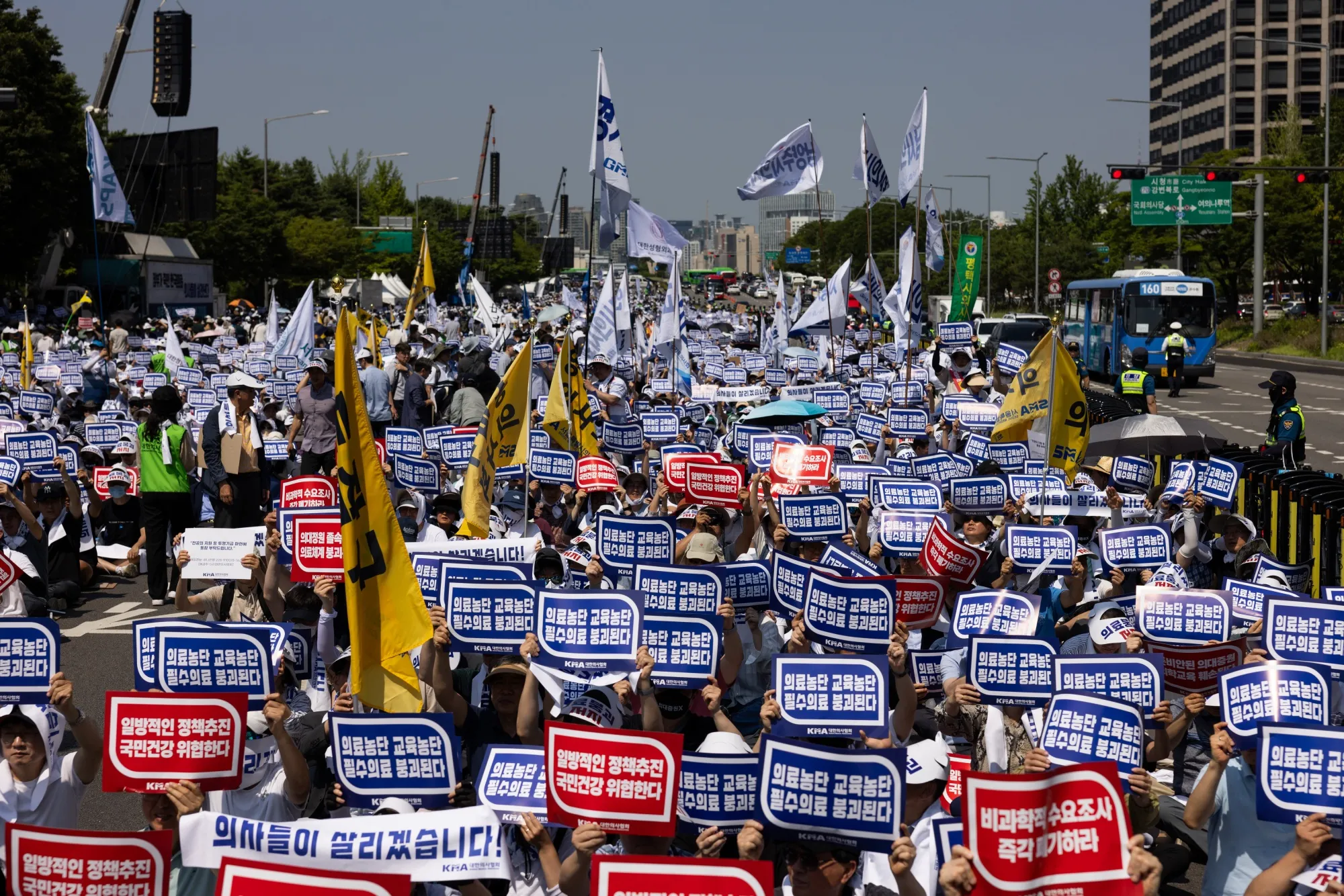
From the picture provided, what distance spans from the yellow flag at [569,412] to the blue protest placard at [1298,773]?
25.5ft

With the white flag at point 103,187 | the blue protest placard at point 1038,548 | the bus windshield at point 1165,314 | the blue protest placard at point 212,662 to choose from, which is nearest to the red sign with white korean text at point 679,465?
the blue protest placard at point 1038,548

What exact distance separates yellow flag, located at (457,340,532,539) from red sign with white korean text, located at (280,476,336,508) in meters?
1.06

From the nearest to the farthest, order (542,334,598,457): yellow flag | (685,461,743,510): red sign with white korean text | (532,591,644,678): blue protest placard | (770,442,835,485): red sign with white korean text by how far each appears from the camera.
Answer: (532,591,644,678): blue protest placard → (685,461,743,510): red sign with white korean text → (770,442,835,485): red sign with white korean text → (542,334,598,457): yellow flag

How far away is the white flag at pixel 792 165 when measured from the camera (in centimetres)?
2030

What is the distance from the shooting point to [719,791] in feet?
17.1

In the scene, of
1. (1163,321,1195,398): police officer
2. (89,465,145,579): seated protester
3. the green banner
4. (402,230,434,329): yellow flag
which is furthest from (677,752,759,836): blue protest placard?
(1163,321,1195,398): police officer

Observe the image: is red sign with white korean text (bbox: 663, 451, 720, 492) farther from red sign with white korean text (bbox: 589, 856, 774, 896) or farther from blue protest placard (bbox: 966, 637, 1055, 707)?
red sign with white korean text (bbox: 589, 856, 774, 896)

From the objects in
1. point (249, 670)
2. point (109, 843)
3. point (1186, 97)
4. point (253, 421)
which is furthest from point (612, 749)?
point (1186, 97)

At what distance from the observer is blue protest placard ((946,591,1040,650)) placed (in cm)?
735

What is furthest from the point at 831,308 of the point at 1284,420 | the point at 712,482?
the point at 712,482

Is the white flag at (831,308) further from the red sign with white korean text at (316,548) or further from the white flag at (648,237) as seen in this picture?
the red sign with white korean text at (316,548)

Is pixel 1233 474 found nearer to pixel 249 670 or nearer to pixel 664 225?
pixel 249 670

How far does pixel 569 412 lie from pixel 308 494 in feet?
14.8

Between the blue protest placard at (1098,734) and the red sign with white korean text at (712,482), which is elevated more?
the red sign with white korean text at (712,482)
